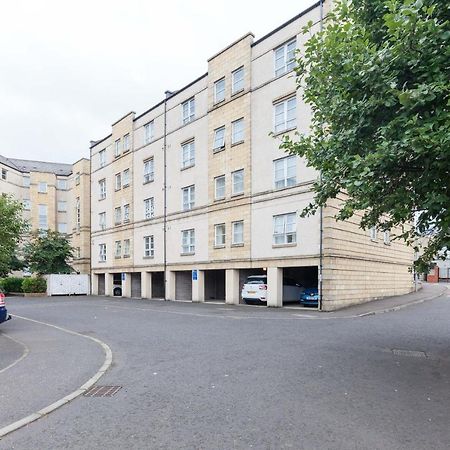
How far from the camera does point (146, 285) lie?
32.6 metres

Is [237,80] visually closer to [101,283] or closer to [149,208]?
[149,208]

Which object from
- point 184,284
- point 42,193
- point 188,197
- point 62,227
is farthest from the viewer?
point 62,227

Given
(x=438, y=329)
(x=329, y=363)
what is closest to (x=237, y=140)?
(x=438, y=329)

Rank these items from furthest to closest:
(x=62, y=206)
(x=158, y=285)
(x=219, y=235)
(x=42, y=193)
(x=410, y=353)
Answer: (x=62, y=206) < (x=42, y=193) < (x=158, y=285) < (x=219, y=235) < (x=410, y=353)

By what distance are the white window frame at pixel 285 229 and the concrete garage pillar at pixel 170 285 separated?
991 cm

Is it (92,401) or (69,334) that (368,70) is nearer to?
(92,401)

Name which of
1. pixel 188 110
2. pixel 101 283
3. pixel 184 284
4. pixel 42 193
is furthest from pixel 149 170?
pixel 42 193

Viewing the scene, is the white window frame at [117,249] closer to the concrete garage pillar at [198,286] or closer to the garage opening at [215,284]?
the garage opening at [215,284]

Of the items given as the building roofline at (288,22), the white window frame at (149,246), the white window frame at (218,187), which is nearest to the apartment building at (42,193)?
the white window frame at (149,246)

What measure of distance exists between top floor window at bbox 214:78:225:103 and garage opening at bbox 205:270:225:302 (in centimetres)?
1143

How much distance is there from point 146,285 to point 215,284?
5801 mm

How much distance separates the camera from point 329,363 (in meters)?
8.00

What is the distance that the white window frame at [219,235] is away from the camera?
84.7ft

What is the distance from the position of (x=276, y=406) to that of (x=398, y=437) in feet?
4.97
